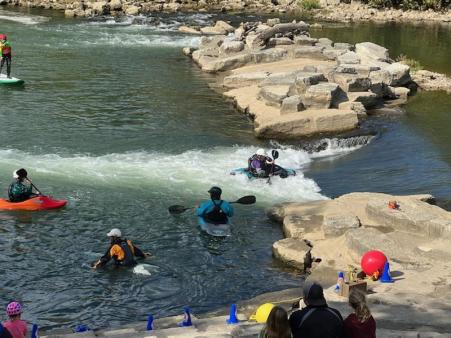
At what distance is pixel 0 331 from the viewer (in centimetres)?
647

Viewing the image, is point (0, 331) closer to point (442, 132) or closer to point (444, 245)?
point (444, 245)

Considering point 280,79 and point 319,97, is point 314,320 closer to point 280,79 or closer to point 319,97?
point 319,97

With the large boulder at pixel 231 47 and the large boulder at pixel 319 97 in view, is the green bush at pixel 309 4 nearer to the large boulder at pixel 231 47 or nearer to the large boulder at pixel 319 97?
the large boulder at pixel 231 47

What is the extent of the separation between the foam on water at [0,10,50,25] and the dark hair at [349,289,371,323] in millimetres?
40401

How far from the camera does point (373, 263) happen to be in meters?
10.8

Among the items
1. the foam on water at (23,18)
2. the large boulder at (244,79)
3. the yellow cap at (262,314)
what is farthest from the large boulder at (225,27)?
the yellow cap at (262,314)

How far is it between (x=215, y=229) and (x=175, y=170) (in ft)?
13.2

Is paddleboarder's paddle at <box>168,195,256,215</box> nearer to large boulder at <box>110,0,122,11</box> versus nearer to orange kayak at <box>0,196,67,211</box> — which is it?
orange kayak at <box>0,196,67,211</box>

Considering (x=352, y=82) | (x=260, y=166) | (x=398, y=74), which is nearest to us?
(x=260, y=166)

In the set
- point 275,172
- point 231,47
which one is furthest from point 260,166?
point 231,47

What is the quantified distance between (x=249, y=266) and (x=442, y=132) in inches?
468

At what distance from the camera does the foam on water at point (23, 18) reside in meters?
43.8

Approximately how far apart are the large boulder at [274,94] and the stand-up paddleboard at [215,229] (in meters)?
9.33

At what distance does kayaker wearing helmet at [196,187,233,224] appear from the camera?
1412 centimetres
